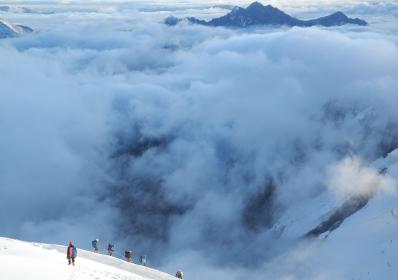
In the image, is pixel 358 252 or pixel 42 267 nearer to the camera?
pixel 42 267

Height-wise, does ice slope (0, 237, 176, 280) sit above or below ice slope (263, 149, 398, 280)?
below

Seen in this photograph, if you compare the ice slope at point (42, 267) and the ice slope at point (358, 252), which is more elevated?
the ice slope at point (358, 252)

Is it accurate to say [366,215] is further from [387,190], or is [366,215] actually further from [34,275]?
[34,275]

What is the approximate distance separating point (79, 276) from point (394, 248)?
213 feet

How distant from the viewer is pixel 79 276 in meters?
39.0

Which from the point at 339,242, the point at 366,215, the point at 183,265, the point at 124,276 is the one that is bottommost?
the point at 124,276

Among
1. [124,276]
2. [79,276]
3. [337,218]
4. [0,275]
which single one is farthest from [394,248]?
[337,218]

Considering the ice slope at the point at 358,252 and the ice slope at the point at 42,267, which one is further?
the ice slope at the point at 358,252

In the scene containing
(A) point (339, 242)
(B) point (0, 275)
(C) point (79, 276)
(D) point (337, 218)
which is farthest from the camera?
(D) point (337, 218)

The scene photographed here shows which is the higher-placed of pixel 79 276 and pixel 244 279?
pixel 244 279

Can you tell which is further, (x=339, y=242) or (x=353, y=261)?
(x=339, y=242)

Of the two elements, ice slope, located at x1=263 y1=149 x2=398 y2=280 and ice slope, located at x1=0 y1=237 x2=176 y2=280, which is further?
ice slope, located at x1=263 y1=149 x2=398 y2=280

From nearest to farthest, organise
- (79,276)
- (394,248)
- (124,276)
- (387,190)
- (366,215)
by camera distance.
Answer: (79,276) < (124,276) < (394,248) < (366,215) < (387,190)

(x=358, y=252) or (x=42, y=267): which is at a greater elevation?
(x=358, y=252)
